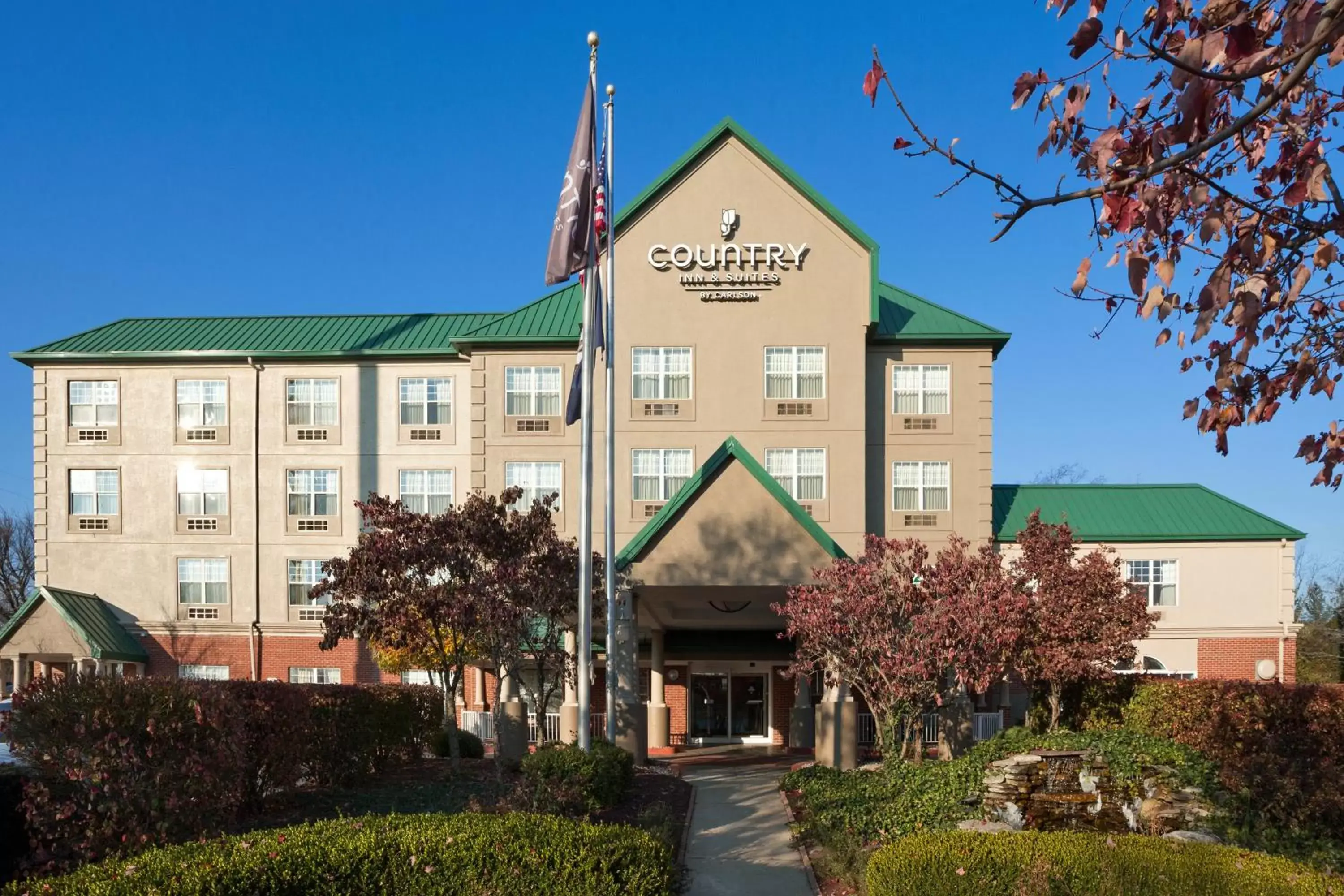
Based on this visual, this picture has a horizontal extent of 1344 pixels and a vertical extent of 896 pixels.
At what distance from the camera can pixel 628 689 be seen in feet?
78.5

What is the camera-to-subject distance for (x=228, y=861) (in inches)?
353

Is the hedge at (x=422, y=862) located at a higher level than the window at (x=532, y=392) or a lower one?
lower

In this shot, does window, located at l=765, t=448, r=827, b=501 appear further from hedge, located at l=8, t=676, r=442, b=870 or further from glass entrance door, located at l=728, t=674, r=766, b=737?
hedge, located at l=8, t=676, r=442, b=870

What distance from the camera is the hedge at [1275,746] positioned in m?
14.2

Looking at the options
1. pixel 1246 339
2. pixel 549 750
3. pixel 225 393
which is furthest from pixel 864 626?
pixel 225 393

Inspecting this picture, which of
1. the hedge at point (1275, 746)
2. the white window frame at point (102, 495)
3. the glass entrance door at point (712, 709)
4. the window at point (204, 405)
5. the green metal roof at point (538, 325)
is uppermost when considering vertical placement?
the green metal roof at point (538, 325)

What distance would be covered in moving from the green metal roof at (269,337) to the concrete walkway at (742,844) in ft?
54.7

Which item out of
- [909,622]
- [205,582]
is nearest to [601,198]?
[909,622]

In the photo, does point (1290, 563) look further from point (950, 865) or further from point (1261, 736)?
point (950, 865)

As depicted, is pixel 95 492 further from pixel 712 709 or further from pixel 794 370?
pixel 794 370

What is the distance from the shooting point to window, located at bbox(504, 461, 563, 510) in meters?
30.8

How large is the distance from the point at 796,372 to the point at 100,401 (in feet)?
69.1

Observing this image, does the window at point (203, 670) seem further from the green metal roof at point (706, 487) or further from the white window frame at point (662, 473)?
the green metal roof at point (706, 487)

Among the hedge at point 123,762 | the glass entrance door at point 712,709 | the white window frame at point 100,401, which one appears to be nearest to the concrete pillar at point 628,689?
the glass entrance door at point 712,709
